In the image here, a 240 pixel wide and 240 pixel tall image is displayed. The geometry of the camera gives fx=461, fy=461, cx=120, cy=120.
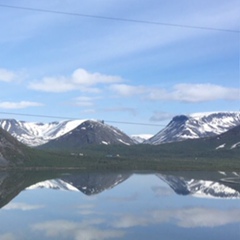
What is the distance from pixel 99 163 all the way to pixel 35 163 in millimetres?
20916

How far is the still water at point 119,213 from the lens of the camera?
119 ft

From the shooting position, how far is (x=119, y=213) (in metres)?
47.9

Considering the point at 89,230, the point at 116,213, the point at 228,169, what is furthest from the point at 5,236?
the point at 228,169

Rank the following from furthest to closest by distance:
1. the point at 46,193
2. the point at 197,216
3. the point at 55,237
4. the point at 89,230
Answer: the point at 46,193 < the point at 197,216 < the point at 89,230 < the point at 55,237

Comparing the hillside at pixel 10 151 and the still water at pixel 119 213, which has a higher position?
the hillside at pixel 10 151

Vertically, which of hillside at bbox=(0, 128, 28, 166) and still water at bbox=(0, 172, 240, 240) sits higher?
hillside at bbox=(0, 128, 28, 166)

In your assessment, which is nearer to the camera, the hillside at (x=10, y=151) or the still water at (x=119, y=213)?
the still water at (x=119, y=213)

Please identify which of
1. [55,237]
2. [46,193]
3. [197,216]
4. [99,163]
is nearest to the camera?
[55,237]

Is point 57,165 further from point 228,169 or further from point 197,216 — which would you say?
point 197,216

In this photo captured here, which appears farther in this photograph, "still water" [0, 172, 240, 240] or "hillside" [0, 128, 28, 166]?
"hillside" [0, 128, 28, 166]

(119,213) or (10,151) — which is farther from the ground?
(10,151)

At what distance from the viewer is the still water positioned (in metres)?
36.2

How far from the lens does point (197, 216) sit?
153ft

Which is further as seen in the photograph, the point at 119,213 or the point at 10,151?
the point at 10,151
